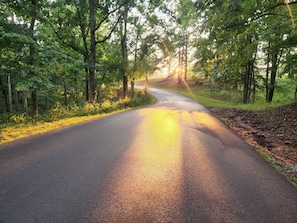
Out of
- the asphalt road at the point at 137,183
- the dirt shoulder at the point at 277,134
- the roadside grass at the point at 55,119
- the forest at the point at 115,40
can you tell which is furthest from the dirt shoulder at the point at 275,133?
the roadside grass at the point at 55,119

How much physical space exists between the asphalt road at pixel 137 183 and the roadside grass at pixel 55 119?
116cm

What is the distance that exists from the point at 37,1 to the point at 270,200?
13.5 meters

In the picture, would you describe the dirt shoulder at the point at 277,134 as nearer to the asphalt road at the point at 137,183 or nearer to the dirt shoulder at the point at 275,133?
the dirt shoulder at the point at 275,133

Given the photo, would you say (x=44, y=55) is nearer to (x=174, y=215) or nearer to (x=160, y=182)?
(x=160, y=182)

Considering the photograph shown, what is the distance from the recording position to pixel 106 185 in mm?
3969

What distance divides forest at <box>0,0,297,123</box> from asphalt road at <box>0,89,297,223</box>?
509 cm

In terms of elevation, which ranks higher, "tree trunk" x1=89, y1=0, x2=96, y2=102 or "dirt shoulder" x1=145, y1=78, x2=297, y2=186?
"tree trunk" x1=89, y1=0, x2=96, y2=102

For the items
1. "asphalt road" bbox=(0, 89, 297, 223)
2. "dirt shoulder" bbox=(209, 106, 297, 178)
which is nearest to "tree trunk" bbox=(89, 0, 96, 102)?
"asphalt road" bbox=(0, 89, 297, 223)

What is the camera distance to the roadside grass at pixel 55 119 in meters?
7.52

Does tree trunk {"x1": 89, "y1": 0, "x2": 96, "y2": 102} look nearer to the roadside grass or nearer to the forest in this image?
the forest

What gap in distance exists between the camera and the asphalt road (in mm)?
3148

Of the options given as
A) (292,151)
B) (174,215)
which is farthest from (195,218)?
(292,151)

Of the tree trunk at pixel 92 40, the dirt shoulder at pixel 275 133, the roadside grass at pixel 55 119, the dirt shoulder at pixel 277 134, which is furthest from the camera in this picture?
the tree trunk at pixel 92 40

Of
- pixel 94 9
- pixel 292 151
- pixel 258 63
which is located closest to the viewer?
pixel 292 151
